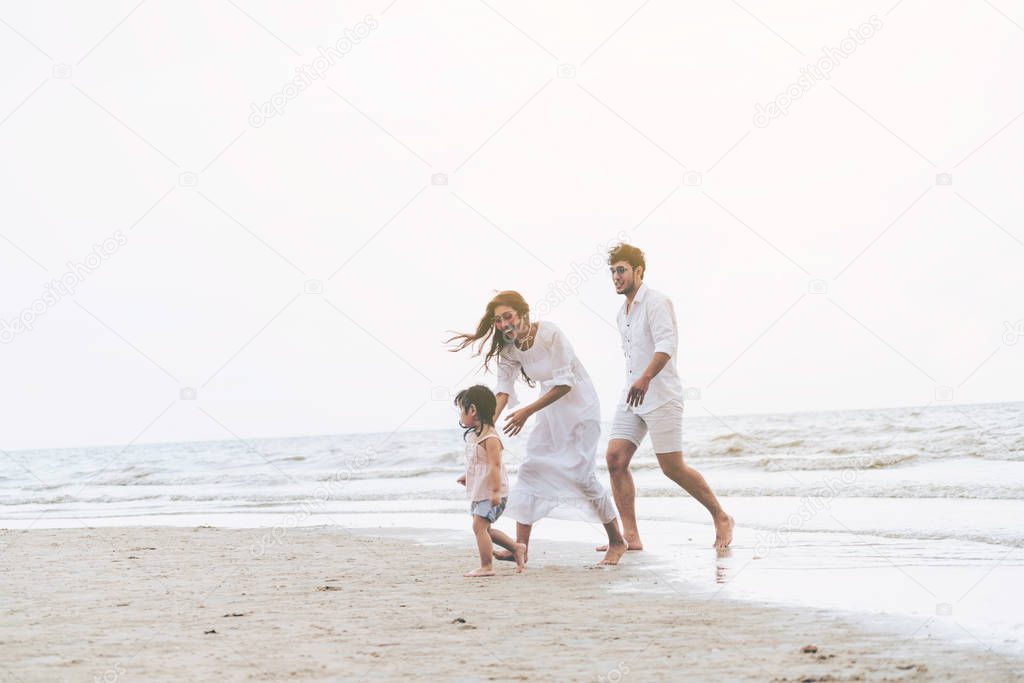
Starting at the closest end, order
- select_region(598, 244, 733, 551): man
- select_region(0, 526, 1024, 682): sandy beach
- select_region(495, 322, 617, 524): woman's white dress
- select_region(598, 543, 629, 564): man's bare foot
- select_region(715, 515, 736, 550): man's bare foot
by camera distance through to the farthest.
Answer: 1. select_region(0, 526, 1024, 682): sandy beach
2. select_region(598, 543, 629, 564): man's bare foot
3. select_region(495, 322, 617, 524): woman's white dress
4. select_region(598, 244, 733, 551): man
5. select_region(715, 515, 736, 550): man's bare foot

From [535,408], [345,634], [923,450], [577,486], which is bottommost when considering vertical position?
[345,634]

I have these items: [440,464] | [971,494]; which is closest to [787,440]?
[440,464]

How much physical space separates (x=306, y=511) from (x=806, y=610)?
28.4ft

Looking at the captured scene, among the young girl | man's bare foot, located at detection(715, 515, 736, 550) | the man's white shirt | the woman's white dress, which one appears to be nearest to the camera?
the young girl

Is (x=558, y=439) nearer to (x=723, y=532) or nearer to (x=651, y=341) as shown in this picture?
(x=651, y=341)

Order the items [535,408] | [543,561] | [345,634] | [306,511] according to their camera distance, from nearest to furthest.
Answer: [345,634] → [535,408] → [543,561] → [306,511]

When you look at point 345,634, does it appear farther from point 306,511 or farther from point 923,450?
point 923,450

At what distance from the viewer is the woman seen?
575 centimetres

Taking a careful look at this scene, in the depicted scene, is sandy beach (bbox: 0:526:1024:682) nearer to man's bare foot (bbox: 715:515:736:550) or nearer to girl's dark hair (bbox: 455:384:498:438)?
man's bare foot (bbox: 715:515:736:550)

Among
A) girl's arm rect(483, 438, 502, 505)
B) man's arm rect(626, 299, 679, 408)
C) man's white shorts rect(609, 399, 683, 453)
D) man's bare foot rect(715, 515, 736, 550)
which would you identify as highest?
man's arm rect(626, 299, 679, 408)

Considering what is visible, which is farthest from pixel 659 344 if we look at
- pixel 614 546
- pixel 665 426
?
pixel 614 546

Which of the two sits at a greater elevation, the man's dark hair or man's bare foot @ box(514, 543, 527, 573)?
the man's dark hair

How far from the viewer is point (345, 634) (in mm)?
3777

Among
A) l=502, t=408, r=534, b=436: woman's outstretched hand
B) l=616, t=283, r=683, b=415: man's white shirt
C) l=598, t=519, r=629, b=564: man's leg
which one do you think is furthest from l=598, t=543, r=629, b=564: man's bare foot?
l=502, t=408, r=534, b=436: woman's outstretched hand
